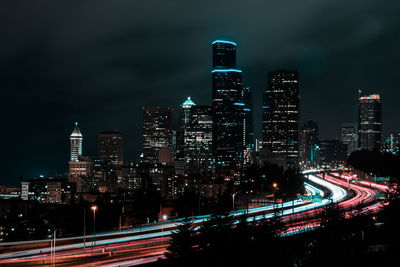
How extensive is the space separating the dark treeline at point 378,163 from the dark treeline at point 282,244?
58.2m

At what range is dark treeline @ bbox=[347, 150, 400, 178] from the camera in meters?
98.0

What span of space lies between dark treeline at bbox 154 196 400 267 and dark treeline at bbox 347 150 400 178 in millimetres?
58204

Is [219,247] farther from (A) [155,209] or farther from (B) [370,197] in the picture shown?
(B) [370,197]

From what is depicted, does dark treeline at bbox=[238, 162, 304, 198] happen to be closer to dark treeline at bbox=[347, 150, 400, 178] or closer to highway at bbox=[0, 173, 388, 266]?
dark treeline at bbox=[347, 150, 400, 178]

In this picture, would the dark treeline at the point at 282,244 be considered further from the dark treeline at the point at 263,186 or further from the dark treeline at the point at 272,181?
the dark treeline at the point at 272,181

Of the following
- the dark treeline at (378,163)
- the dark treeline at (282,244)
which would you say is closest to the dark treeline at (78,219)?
the dark treeline at (282,244)

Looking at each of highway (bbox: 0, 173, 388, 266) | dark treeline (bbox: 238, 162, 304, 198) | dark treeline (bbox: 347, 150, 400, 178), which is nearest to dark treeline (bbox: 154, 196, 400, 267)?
highway (bbox: 0, 173, 388, 266)

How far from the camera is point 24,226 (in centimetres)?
6662

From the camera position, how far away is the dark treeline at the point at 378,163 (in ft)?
322

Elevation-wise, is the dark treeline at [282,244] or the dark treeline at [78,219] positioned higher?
the dark treeline at [282,244]

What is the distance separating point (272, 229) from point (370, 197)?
40367mm

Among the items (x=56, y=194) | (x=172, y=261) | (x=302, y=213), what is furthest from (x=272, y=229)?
(x=56, y=194)

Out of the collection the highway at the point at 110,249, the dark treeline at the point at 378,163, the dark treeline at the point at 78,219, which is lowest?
the dark treeline at the point at 78,219

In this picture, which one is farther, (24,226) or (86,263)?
(24,226)
